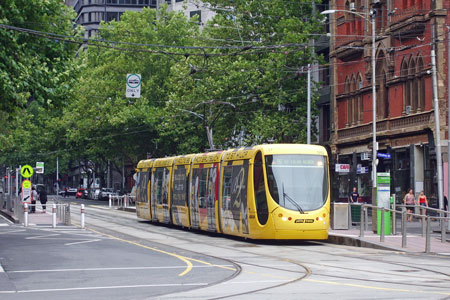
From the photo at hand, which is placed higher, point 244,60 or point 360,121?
point 244,60

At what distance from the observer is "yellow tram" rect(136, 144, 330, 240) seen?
25344mm

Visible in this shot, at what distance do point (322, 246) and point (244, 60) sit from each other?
26.9m

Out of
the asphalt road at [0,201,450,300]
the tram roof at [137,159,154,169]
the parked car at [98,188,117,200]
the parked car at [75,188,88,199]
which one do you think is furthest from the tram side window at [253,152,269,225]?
the parked car at [75,188,88,199]

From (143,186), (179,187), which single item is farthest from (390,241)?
(143,186)

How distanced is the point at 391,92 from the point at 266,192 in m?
23.5

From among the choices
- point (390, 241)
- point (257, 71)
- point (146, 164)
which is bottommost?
point (390, 241)

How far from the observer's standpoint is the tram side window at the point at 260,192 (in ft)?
83.9

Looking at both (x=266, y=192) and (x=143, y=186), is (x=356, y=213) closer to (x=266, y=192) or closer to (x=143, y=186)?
(x=266, y=192)

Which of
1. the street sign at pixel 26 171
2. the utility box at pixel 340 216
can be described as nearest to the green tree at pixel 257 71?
the street sign at pixel 26 171

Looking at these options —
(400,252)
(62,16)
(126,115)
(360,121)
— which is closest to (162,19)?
(126,115)

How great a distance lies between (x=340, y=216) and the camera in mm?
30609

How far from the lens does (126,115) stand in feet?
213

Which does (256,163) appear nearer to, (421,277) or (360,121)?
(421,277)

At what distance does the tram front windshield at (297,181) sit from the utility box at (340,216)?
15.1 ft
